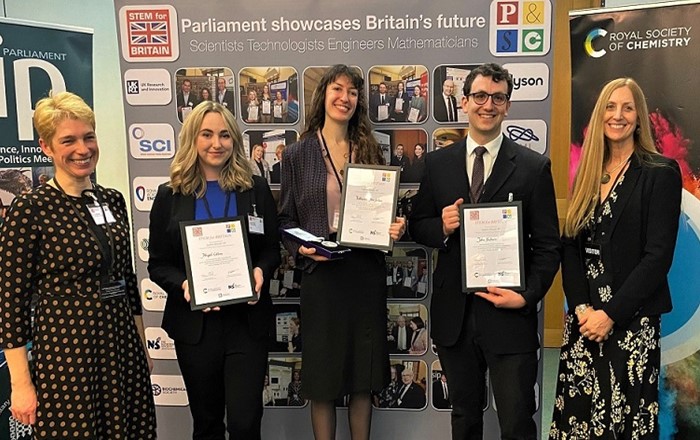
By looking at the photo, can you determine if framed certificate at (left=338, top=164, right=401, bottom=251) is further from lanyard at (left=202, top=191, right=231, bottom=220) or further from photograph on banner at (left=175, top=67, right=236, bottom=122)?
photograph on banner at (left=175, top=67, right=236, bottom=122)

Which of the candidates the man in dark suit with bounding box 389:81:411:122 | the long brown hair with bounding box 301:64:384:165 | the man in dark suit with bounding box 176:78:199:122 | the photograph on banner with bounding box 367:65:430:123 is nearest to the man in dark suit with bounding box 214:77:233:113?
the man in dark suit with bounding box 176:78:199:122

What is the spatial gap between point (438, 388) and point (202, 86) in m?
2.06

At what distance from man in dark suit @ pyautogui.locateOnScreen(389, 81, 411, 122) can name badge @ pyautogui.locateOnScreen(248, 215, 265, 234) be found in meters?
0.96

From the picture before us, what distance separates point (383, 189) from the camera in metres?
2.42

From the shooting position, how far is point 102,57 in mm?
4238

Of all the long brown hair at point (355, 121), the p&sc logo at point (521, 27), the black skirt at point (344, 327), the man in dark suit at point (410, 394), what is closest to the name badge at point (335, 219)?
the black skirt at point (344, 327)

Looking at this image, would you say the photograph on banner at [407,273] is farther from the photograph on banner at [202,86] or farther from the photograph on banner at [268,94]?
the photograph on banner at [202,86]

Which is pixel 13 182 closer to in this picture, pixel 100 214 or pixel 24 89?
pixel 24 89

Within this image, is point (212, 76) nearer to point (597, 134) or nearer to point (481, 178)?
point (481, 178)

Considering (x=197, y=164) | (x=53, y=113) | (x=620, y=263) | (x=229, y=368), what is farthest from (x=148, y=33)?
(x=620, y=263)

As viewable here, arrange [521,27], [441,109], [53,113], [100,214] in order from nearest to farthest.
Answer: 1. [53,113]
2. [100,214]
3. [521,27]
4. [441,109]

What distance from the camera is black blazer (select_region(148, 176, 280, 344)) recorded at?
232 centimetres

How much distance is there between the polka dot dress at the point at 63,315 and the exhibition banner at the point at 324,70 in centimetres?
105

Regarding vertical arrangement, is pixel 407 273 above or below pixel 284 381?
above
